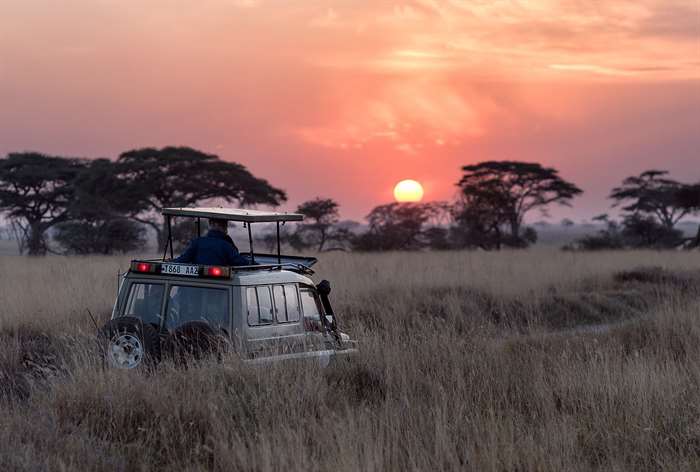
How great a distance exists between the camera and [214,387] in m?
7.06

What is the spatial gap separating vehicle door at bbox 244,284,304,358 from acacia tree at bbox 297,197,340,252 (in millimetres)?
33333

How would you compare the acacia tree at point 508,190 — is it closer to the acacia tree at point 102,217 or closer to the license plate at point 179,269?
the acacia tree at point 102,217

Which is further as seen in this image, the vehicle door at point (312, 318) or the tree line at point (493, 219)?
the tree line at point (493, 219)

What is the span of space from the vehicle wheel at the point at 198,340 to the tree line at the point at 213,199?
84.2 ft

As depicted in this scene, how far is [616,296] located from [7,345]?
13.8 meters

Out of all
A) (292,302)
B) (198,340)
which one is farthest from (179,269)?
(292,302)

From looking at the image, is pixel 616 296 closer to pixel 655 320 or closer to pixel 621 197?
pixel 655 320

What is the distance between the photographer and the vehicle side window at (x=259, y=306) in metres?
7.77

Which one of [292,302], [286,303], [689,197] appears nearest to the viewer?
[286,303]

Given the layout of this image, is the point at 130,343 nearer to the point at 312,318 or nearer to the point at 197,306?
the point at 197,306

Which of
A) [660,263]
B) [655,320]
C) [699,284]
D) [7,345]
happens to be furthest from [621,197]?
[7,345]

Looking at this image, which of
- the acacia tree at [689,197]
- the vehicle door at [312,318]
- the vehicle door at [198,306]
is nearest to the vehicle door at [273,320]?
the vehicle door at [312,318]

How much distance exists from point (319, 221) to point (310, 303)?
110ft

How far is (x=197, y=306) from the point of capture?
25.9ft
